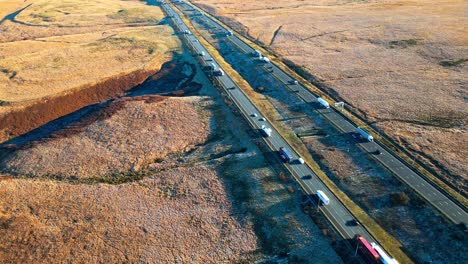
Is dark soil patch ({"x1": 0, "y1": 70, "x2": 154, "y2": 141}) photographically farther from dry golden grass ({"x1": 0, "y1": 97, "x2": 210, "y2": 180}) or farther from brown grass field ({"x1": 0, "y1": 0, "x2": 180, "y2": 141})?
dry golden grass ({"x1": 0, "y1": 97, "x2": 210, "y2": 180})

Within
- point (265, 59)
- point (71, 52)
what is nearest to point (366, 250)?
point (265, 59)

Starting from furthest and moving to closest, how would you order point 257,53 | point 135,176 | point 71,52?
point 71,52, point 257,53, point 135,176

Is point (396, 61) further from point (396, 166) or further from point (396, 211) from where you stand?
point (396, 211)

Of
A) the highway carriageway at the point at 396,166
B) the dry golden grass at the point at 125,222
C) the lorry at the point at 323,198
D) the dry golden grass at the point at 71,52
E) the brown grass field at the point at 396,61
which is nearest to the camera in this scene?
the dry golden grass at the point at 125,222

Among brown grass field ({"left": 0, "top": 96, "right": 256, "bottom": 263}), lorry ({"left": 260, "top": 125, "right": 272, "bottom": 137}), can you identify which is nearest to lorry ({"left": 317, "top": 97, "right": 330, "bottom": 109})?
lorry ({"left": 260, "top": 125, "right": 272, "bottom": 137})

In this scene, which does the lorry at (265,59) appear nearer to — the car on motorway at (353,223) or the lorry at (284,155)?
the lorry at (284,155)

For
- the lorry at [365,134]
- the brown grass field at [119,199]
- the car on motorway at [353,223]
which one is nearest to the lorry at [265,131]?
the brown grass field at [119,199]
